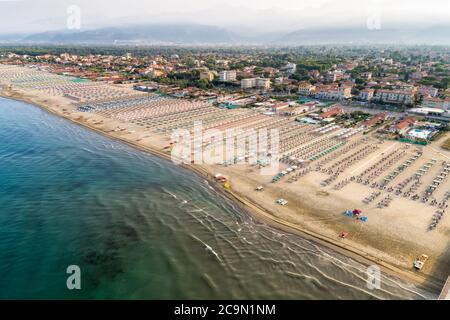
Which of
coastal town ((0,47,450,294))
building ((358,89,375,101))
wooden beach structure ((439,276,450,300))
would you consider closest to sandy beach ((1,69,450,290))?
coastal town ((0,47,450,294))

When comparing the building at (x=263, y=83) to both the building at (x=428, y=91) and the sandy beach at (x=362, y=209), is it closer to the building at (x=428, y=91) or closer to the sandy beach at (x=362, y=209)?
the building at (x=428, y=91)

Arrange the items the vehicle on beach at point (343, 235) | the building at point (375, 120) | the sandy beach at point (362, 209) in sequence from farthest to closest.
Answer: the building at point (375, 120) → the vehicle on beach at point (343, 235) → the sandy beach at point (362, 209)

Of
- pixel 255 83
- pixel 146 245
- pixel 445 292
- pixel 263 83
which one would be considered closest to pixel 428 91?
pixel 263 83

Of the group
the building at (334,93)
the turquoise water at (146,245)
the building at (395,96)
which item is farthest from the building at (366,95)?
the turquoise water at (146,245)

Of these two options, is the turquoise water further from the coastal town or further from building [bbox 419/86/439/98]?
building [bbox 419/86/439/98]

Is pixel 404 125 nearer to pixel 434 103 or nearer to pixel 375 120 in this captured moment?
pixel 375 120
